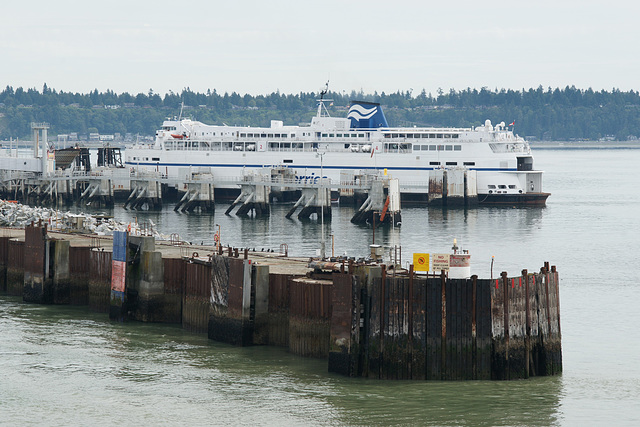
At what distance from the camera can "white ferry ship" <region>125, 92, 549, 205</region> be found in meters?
88.3

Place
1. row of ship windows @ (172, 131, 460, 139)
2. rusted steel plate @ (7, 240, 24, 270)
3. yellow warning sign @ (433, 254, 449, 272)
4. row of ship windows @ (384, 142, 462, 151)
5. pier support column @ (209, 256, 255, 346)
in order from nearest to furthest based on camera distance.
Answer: yellow warning sign @ (433, 254, 449, 272) < pier support column @ (209, 256, 255, 346) < rusted steel plate @ (7, 240, 24, 270) < row of ship windows @ (384, 142, 462, 151) < row of ship windows @ (172, 131, 460, 139)

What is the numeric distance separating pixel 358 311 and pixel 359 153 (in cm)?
6742

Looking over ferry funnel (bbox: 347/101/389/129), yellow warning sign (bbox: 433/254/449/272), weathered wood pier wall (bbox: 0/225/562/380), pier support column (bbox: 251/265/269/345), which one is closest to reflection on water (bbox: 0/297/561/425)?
pier support column (bbox: 251/265/269/345)

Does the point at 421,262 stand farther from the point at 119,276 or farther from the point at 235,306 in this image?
the point at 119,276

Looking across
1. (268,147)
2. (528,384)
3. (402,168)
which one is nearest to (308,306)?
(528,384)

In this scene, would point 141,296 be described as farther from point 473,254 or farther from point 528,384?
point 473,254

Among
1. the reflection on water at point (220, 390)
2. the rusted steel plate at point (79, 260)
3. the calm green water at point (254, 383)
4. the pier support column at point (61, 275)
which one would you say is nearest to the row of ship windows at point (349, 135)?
the calm green water at point (254, 383)

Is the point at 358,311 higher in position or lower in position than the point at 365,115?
lower

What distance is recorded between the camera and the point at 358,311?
26141 mm

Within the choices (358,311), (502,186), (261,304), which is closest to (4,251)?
(261,304)

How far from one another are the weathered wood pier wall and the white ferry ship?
172ft

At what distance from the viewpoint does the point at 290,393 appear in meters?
26.5

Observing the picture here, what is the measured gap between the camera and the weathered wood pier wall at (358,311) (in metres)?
25.8

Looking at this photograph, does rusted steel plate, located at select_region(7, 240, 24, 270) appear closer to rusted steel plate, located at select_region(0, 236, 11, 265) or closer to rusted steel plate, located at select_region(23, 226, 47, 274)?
rusted steel plate, located at select_region(0, 236, 11, 265)
